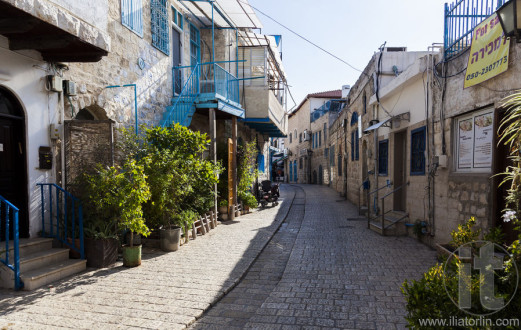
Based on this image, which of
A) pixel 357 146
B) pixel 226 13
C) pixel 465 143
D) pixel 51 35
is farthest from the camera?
pixel 357 146

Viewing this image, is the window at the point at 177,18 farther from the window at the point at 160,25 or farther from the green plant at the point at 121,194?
the green plant at the point at 121,194

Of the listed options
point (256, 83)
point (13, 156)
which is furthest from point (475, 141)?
point (256, 83)

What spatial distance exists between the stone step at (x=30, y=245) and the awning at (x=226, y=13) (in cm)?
702

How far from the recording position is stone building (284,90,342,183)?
1293 inches

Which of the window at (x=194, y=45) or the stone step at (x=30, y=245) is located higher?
the window at (x=194, y=45)

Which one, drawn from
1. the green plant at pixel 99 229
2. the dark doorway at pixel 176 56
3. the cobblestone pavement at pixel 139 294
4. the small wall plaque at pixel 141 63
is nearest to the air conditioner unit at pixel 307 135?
the dark doorway at pixel 176 56

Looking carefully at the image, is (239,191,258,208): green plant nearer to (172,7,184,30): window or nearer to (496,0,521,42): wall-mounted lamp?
(172,7,184,30): window

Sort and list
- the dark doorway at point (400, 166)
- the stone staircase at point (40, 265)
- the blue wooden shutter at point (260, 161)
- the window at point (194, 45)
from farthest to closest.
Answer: the blue wooden shutter at point (260, 161), the window at point (194, 45), the dark doorway at point (400, 166), the stone staircase at point (40, 265)

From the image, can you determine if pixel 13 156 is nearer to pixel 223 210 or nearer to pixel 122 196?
pixel 122 196

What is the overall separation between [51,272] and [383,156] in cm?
904

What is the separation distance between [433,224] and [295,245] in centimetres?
299

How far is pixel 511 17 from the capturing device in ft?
11.9

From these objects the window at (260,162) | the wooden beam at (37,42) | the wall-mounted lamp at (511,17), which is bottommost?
the window at (260,162)

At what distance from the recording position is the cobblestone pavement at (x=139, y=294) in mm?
3453
